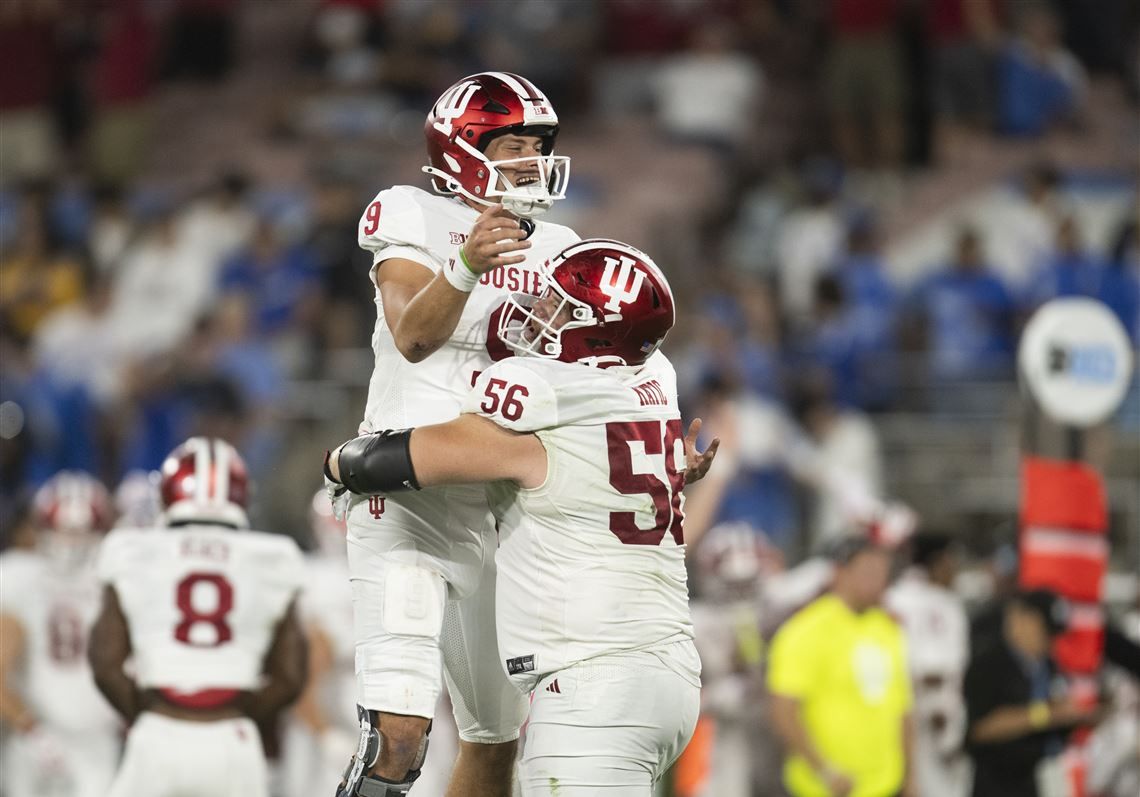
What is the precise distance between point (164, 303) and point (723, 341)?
4565mm

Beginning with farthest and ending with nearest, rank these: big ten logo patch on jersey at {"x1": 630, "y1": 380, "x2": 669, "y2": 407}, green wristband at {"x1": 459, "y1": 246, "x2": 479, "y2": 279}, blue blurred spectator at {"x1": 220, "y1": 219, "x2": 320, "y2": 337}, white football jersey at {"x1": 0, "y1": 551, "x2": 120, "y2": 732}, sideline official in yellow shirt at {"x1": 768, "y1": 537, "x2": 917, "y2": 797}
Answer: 1. blue blurred spectator at {"x1": 220, "y1": 219, "x2": 320, "y2": 337}
2. white football jersey at {"x1": 0, "y1": 551, "x2": 120, "y2": 732}
3. sideline official in yellow shirt at {"x1": 768, "y1": 537, "x2": 917, "y2": 797}
4. big ten logo patch on jersey at {"x1": 630, "y1": 380, "x2": 669, "y2": 407}
5. green wristband at {"x1": 459, "y1": 246, "x2": 479, "y2": 279}

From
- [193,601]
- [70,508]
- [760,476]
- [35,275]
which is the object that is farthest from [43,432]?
[193,601]

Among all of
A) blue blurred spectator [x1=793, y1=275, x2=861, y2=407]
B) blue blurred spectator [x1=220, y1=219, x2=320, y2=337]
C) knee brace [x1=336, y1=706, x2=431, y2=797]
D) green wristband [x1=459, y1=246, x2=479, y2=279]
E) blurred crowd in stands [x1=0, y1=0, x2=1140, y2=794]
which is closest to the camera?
green wristband [x1=459, y1=246, x2=479, y2=279]

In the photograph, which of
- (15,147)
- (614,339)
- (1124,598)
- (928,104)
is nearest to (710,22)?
(928,104)

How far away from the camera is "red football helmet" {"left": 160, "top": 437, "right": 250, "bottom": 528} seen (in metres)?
7.83

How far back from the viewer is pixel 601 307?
5387 mm

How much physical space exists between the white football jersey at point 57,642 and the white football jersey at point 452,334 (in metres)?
4.47

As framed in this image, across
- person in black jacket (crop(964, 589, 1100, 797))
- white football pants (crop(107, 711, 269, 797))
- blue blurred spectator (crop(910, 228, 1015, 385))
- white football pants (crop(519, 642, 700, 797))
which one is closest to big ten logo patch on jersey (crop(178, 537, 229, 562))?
white football pants (crop(107, 711, 269, 797))

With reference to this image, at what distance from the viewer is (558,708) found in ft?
17.4

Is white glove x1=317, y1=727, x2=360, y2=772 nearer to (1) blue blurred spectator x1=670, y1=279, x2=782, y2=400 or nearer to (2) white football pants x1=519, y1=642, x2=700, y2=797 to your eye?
(1) blue blurred spectator x1=670, y1=279, x2=782, y2=400

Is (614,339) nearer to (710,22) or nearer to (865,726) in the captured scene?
(865,726)

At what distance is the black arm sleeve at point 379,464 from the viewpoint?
541 cm

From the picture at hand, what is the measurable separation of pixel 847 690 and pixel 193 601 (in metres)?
3.40

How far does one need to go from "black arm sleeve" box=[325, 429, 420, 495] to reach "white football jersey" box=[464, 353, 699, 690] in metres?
0.22
